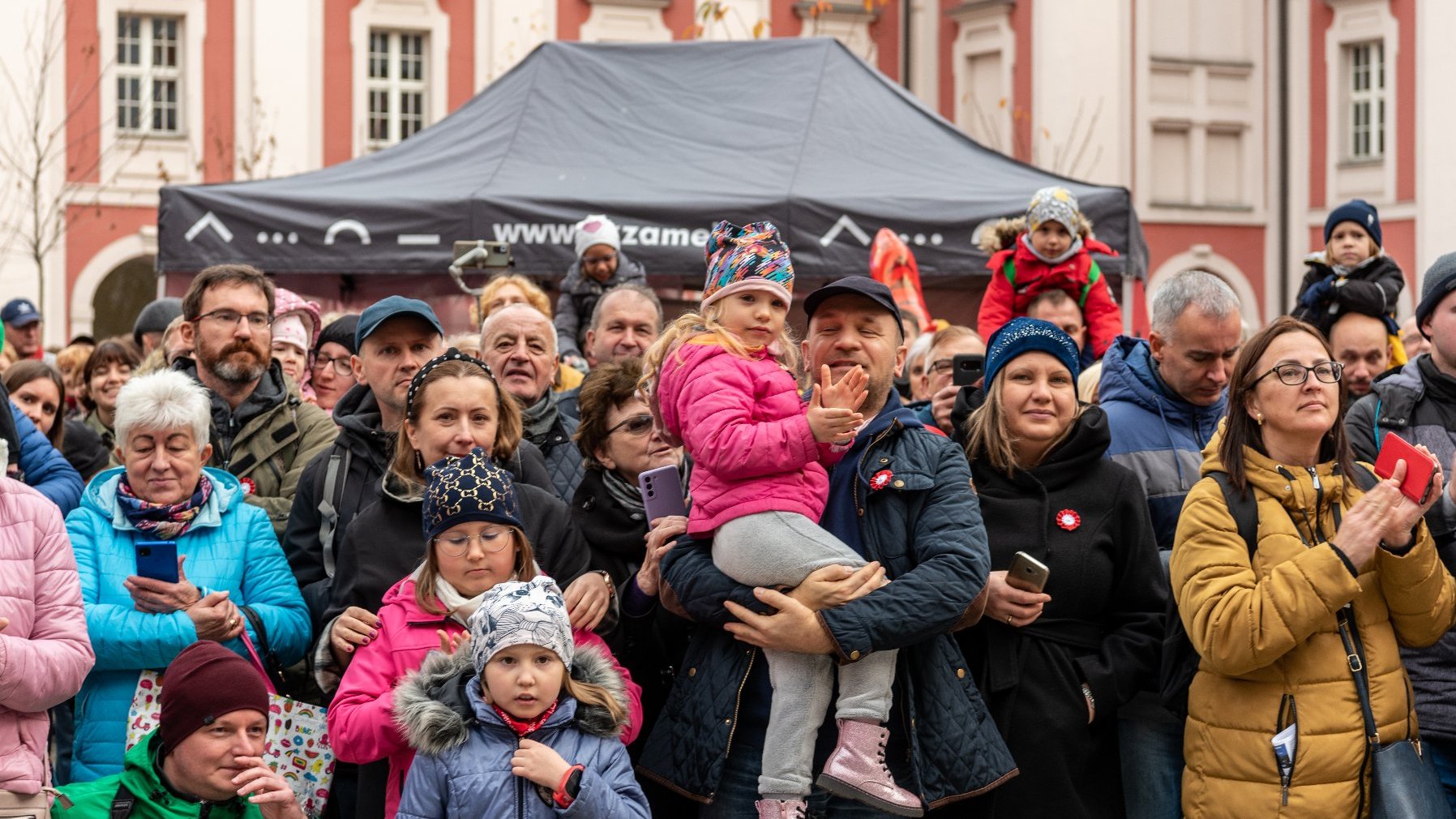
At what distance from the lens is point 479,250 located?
9422 millimetres

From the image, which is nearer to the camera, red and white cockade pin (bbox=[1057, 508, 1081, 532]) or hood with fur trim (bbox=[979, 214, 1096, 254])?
red and white cockade pin (bbox=[1057, 508, 1081, 532])

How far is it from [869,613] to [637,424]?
1286 mm

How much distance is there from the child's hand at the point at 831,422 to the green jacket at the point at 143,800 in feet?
5.59

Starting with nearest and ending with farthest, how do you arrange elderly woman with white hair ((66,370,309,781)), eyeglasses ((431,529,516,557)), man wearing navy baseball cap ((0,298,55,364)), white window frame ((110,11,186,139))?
1. eyeglasses ((431,529,516,557))
2. elderly woman with white hair ((66,370,309,781))
3. man wearing navy baseball cap ((0,298,55,364))
4. white window frame ((110,11,186,139))

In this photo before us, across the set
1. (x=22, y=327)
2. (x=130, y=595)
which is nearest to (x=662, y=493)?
(x=130, y=595)

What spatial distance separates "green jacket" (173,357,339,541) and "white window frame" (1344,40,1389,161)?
2781 cm

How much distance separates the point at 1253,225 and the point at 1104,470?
93.2 ft

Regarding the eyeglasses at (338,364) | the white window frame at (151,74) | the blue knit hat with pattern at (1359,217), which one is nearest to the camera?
the eyeglasses at (338,364)

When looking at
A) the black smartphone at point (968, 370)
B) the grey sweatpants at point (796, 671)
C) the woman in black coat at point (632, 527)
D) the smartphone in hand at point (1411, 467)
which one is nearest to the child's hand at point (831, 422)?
the grey sweatpants at point (796, 671)

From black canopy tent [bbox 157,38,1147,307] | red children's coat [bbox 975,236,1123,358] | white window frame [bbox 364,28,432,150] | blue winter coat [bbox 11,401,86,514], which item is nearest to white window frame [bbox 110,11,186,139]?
white window frame [bbox 364,28,432,150]

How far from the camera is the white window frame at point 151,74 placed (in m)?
27.1

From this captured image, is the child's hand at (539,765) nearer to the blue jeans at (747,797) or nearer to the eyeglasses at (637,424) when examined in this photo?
the blue jeans at (747,797)

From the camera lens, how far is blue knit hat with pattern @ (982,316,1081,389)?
4.59 m

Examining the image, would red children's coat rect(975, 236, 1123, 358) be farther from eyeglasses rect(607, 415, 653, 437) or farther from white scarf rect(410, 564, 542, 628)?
white scarf rect(410, 564, 542, 628)
